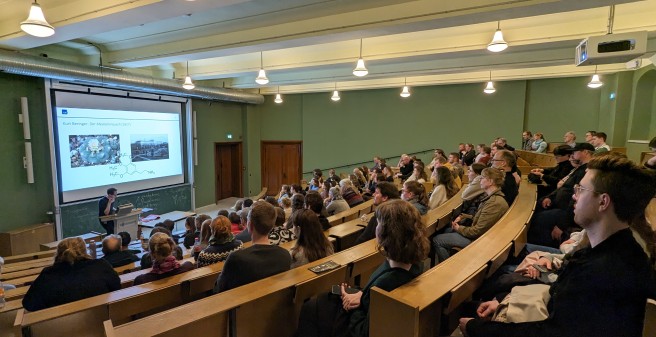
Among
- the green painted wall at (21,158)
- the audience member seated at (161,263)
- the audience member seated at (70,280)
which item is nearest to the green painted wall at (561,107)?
the audience member seated at (161,263)

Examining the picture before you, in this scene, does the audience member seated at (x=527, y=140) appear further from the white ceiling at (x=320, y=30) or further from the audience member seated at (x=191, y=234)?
the audience member seated at (x=191, y=234)

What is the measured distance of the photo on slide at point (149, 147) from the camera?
25.0 ft

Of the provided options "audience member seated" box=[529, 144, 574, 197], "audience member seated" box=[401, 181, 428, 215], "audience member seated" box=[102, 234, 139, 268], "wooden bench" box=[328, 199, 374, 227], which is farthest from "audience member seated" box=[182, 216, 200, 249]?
"audience member seated" box=[529, 144, 574, 197]

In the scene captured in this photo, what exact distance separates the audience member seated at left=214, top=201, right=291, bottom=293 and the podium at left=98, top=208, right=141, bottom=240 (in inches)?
199

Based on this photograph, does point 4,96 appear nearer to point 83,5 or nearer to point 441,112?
point 83,5

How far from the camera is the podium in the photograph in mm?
5992

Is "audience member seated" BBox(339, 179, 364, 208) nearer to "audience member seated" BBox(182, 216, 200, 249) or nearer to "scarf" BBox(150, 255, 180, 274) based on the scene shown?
"audience member seated" BBox(182, 216, 200, 249)

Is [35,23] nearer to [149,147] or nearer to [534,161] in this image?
[149,147]

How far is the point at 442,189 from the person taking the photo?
3.93 metres

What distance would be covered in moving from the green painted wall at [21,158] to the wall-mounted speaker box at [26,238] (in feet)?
0.78

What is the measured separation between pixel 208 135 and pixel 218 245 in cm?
806

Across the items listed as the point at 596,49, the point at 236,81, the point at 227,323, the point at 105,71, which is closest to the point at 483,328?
the point at 227,323

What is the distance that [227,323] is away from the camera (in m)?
1.53

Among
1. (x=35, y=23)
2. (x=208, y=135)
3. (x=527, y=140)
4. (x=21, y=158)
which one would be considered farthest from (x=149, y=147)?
(x=527, y=140)
